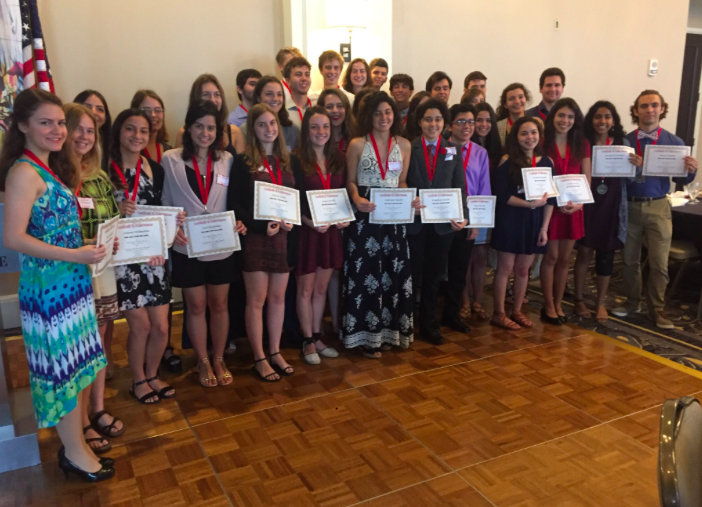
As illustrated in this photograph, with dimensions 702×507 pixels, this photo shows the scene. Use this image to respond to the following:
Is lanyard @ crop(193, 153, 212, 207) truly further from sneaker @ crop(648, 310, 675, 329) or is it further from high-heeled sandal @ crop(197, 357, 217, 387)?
sneaker @ crop(648, 310, 675, 329)

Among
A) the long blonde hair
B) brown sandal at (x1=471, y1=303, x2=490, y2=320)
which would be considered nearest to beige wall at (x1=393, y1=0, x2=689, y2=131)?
brown sandal at (x1=471, y1=303, x2=490, y2=320)

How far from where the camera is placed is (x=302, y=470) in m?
2.39

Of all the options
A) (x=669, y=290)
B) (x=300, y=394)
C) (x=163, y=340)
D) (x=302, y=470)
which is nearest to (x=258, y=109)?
(x=163, y=340)

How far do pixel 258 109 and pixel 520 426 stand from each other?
2.15 metres

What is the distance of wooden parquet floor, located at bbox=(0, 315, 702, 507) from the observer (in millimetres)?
2246

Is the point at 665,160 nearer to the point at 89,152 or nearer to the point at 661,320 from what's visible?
the point at 661,320

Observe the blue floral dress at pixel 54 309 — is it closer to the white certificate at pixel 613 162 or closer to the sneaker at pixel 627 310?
the white certificate at pixel 613 162

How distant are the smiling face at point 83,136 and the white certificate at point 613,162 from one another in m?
3.29

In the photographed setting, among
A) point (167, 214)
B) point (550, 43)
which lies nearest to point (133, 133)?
point (167, 214)

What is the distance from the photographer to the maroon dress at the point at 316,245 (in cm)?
330

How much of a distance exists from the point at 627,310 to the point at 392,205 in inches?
94.6

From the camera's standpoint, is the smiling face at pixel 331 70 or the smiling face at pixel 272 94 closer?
the smiling face at pixel 272 94

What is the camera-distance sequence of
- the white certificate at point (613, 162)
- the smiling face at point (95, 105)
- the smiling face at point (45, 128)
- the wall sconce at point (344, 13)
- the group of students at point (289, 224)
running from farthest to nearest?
the wall sconce at point (344, 13) → the white certificate at point (613, 162) → the smiling face at point (95, 105) → the group of students at point (289, 224) → the smiling face at point (45, 128)

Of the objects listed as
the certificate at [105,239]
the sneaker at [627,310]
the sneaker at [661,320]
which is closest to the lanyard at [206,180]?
the certificate at [105,239]
